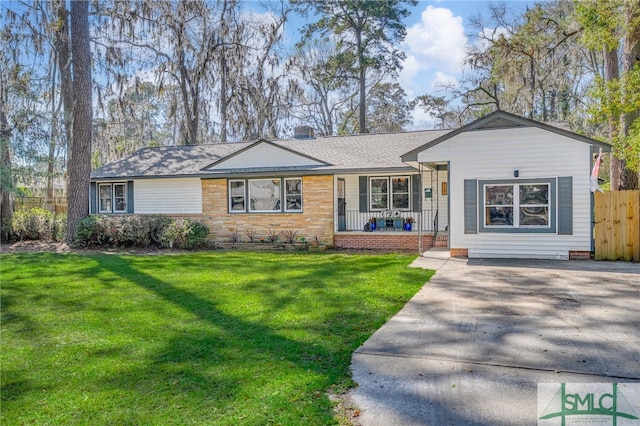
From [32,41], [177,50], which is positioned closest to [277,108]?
[177,50]

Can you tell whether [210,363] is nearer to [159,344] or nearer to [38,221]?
[159,344]

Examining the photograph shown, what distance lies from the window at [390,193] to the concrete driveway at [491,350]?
709 cm

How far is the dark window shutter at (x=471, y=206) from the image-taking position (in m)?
11.0

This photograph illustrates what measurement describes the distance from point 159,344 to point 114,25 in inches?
647

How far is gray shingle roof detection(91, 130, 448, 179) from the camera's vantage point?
14.3 meters

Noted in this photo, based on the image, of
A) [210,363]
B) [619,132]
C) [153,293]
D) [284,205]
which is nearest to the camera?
[210,363]

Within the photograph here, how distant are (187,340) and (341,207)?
1045 cm

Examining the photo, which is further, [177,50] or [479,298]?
[177,50]

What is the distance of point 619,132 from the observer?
1180 cm

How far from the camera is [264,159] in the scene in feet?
49.7

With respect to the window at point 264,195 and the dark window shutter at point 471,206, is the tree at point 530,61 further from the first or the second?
the window at point 264,195

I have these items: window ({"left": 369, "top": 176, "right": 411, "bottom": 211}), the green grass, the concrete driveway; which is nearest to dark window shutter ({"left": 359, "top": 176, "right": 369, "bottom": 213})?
window ({"left": 369, "top": 176, "right": 411, "bottom": 211})

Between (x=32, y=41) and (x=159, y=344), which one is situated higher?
(x=32, y=41)

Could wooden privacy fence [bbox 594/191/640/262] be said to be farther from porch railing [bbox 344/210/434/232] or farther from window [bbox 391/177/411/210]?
window [bbox 391/177/411/210]
